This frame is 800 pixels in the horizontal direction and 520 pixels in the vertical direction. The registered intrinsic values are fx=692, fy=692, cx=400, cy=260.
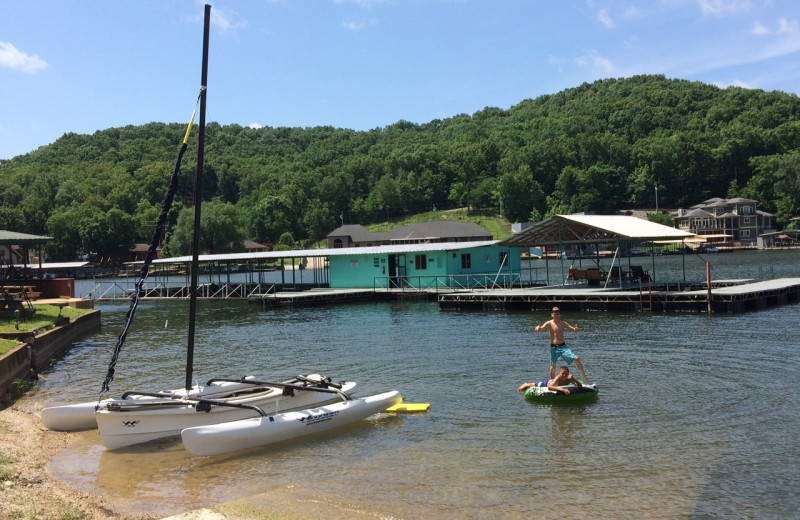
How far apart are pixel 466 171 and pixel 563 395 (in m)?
152

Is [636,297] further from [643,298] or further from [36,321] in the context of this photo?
[36,321]

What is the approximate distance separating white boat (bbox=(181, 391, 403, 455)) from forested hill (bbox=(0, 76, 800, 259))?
364ft

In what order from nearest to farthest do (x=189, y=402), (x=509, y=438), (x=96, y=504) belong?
(x=96, y=504) < (x=509, y=438) < (x=189, y=402)

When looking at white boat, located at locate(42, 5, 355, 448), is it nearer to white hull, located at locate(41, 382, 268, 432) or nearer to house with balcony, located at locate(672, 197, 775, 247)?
white hull, located at locate(41, 382, 268, 432)

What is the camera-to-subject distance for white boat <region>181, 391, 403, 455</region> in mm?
12836

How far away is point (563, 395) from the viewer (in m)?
15.8

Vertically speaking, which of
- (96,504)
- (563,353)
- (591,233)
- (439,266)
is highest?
(591,233)

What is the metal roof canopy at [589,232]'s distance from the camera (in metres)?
35.4

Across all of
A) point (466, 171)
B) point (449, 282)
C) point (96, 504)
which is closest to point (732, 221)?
point (466, 171)

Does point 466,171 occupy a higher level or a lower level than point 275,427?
higher

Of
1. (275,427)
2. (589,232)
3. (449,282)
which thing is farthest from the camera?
(449,282)

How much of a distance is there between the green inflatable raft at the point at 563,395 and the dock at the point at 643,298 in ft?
61.5

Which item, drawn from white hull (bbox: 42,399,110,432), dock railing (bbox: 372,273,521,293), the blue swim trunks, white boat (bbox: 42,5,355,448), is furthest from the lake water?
dock railing (bbox: 372,273,521,293)

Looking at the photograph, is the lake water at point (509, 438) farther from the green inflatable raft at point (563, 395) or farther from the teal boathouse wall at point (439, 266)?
the teal boathouse wall at point (439, 266)
